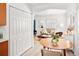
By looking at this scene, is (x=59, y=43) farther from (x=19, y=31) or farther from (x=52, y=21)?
(x=19, y=31)

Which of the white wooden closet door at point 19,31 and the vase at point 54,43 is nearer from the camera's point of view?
the vase at point 54,43

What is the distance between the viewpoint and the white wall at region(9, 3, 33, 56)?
4.11 metres

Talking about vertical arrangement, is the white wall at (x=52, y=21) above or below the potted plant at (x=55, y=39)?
above

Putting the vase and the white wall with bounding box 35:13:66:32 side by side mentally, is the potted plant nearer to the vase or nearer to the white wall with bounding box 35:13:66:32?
the vase

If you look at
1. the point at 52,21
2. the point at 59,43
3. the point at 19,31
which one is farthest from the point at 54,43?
the point at 19,31

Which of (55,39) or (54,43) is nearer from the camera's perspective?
(54,43)

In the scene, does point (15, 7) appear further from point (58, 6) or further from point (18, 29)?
point (58, 6)

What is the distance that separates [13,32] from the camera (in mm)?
4180

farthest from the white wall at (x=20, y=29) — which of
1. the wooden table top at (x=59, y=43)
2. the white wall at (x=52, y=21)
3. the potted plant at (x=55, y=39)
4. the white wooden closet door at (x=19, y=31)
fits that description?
the potted plant at (x=55, y=39)

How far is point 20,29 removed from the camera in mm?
4617

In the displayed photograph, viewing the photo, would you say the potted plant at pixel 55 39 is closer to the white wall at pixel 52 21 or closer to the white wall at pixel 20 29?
the white wall at pixel 52 21

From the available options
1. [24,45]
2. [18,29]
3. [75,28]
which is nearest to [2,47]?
[18,29]

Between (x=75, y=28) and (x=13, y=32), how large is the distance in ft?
5.76

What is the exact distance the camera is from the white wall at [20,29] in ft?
13.5
